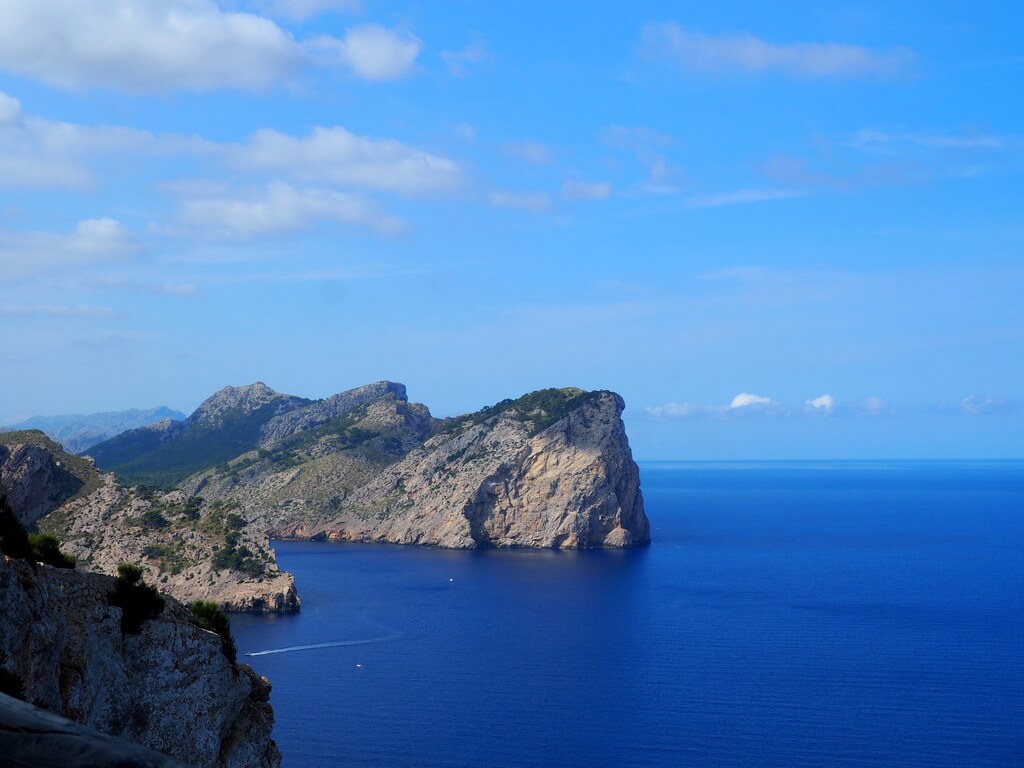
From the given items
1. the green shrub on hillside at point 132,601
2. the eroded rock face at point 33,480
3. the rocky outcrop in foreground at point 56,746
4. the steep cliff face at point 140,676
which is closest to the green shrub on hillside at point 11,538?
the steep cliff face at point 140,676

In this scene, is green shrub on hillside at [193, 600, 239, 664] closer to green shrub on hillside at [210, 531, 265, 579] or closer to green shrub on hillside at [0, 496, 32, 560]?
green shrub on hillside at [0, 496, 32, 560]

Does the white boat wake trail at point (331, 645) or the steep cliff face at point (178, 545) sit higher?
the steep cliff face at point (178, 545)

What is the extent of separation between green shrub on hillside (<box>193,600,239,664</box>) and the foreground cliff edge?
2512 inches

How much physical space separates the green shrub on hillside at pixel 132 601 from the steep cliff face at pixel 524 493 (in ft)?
Answer: 415

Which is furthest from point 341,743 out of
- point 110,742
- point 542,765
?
point 110,742

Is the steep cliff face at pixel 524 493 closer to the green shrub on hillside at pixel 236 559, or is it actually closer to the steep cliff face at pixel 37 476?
the green shrub on hillside at pixel 236 559

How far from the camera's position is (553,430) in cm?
15812

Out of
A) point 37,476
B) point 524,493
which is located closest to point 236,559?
point 37,476

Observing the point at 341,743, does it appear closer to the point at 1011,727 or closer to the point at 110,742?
the point at 1011,727

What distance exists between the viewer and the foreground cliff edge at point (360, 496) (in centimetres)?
9244

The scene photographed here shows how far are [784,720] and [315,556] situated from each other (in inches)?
3788

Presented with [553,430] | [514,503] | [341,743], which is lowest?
[341,743]

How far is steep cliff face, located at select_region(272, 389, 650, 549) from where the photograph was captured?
5955 inches

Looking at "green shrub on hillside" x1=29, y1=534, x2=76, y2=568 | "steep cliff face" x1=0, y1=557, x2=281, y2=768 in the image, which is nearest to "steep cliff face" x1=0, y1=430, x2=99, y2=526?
"green shrub on hillside" x1=29, y1=534, x2=76, y2=568
